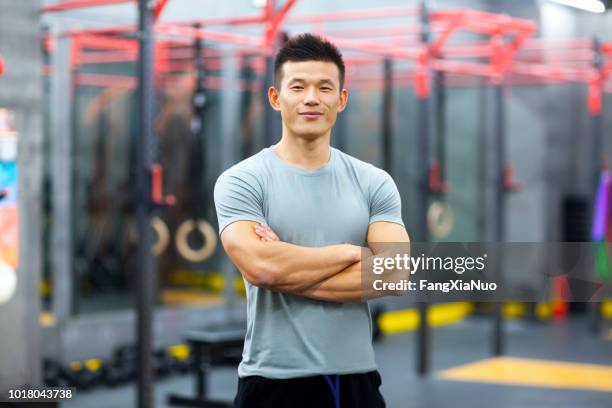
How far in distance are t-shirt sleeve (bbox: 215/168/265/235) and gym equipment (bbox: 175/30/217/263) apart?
13.2 feet

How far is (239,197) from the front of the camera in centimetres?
217

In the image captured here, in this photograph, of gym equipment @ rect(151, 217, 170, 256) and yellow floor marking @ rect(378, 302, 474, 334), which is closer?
gym equipment @ rect(151, 217, 170, 256)

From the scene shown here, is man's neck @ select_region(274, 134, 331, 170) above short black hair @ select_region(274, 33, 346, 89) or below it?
below

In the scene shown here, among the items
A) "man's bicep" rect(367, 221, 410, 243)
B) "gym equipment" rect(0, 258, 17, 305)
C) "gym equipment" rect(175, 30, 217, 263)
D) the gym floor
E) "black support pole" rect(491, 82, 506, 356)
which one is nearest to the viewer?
"man's bicep" rect(367, 221, 410, 243)

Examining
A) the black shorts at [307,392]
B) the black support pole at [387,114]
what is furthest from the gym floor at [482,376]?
the black shorts at [307,392]

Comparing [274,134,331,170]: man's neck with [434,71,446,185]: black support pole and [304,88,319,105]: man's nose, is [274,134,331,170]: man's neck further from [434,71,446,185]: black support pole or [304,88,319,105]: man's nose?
[434,71,446,185]: black support pole

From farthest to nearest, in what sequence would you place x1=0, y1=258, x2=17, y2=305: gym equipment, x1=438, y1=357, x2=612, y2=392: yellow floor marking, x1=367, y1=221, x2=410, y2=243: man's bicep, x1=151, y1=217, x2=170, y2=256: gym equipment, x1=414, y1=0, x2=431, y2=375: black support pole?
x1=151, y1=217, x2=170, y2=256: gym equipment < x1=414, y1=0, x2=431, y2=375: black support pole < x1=438, y1=357, x2=612, y2=392: yellow floor marking < x1=0, y1=258, x2=17, y2=305: gym equipment < x1=367, y1=221, x2=410, y2=243: man's bicep

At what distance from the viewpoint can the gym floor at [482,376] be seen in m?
6.37

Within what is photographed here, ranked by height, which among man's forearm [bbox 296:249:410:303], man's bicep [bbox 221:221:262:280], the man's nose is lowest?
man's forearm [bbox 296:249:410:303]

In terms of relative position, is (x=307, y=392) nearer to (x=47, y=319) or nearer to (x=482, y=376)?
(x=482, y=376)

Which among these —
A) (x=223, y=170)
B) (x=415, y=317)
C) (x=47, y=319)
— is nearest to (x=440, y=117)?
(x=415, y=317)

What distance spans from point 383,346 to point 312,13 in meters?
2.92

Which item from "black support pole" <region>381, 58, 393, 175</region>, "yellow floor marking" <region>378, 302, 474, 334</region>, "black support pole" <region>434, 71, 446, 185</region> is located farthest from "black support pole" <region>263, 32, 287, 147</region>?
"black support pole" <region>434, 71, 446, 185</region>

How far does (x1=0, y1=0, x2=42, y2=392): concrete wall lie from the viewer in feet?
17.0
